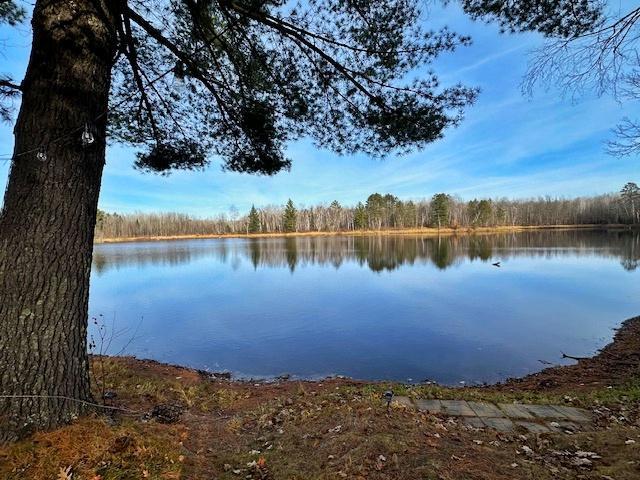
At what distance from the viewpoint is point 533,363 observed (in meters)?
8.30

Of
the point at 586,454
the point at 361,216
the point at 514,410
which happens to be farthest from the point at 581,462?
the point at 361,216

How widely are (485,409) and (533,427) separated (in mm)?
660

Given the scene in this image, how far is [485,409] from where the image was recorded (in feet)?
13.5

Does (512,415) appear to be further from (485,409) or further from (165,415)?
(165,415)

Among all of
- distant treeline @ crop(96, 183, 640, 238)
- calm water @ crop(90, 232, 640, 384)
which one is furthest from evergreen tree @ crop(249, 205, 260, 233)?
calm water @ crop(90, 232, 640, 384)

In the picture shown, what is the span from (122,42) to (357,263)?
84.4 ft

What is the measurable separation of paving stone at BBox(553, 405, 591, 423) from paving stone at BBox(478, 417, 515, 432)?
72 centimetres

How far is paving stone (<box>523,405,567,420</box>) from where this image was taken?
12.7 feet

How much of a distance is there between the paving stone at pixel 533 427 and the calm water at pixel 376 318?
3905 mm

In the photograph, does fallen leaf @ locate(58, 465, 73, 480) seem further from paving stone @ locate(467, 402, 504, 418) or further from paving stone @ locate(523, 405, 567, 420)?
paving stone @ locate(523, 405, 567, 420)

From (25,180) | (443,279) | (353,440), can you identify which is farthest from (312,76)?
(443,279)

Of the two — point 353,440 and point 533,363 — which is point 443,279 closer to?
point 533,363

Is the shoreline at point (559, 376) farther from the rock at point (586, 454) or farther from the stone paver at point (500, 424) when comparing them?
the rock at point (586, 454)

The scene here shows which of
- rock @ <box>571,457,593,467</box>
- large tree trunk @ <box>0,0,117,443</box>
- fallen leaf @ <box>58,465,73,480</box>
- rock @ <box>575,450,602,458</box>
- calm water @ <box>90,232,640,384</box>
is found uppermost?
large tree trunk @ <box>0,0,117,443</box>
